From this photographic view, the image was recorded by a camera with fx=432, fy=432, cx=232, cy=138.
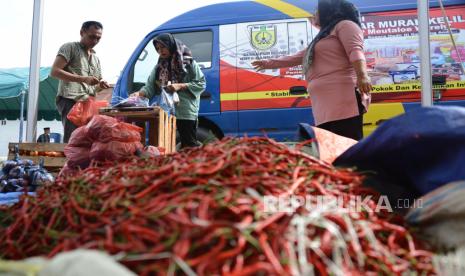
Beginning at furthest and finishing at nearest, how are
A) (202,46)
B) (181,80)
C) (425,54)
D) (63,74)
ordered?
(202,46)
(181,80)
(63,74)
(425,54)

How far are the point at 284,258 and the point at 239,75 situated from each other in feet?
17.0

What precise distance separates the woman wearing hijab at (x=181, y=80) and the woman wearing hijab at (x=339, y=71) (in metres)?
1.93

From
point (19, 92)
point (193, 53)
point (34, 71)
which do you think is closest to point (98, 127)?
point (34, 71)

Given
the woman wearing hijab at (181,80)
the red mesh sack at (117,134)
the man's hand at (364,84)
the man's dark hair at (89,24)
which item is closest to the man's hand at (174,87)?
the woman wearing hijab at (181,80)

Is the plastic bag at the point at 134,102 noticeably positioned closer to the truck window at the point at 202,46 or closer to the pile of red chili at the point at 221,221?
the truck window at the point at 202,46

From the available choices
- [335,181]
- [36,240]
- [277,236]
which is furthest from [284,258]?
[36,240]

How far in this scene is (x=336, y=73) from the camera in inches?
117

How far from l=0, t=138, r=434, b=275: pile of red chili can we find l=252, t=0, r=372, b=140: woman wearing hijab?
1637 mm

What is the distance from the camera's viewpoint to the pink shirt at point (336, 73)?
2.90 m

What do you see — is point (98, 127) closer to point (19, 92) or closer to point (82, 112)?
point (82, 112)

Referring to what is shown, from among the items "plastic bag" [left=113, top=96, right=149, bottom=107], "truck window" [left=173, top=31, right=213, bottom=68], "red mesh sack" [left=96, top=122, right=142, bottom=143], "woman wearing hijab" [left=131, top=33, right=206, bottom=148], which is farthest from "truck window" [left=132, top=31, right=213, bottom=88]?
"red mesh sack" [left=96, top=122, right=142, bottom=143]

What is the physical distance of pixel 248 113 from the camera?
590 cm

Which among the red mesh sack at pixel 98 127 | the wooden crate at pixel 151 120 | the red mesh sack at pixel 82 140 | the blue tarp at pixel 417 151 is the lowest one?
the blue tarp at pixel 417 151

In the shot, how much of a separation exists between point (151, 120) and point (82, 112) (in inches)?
26.9
